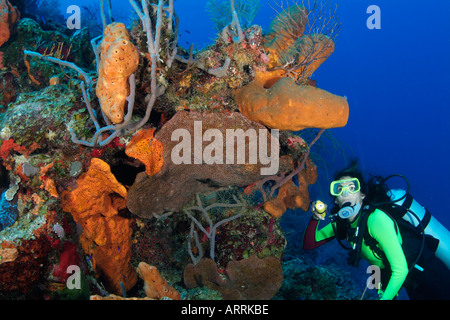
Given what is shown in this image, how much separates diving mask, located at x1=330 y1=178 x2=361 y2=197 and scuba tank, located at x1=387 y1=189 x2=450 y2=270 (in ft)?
2.12

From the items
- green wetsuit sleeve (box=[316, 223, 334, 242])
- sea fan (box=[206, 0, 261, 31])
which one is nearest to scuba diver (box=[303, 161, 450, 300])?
green wetsuit sleeve (box=[316, 223, 334, 242])

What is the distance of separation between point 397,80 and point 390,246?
88993mm

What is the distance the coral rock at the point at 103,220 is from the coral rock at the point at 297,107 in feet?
7.42

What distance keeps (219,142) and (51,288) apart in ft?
9.03

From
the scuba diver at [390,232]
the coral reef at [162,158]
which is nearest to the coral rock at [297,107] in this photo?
the coral reef at [162,158]

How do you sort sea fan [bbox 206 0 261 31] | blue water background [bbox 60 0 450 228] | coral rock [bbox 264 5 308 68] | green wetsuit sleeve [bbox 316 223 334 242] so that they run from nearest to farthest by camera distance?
coral rock [bbox 264 5 308 68], sea fan [bbox 206 0 261 31], green wetsuit sleeve [bbox 316 223 334 242], blue water background [bbox 60 0 450 228]

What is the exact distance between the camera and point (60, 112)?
3432 mm

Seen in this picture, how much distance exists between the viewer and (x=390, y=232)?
3297 millimetres

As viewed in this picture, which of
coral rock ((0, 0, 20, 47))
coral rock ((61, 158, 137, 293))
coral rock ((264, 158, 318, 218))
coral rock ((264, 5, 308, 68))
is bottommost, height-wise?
coral rock ((61, 158, 137, 293))

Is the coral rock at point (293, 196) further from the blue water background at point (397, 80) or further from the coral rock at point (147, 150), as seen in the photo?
the blue water background at point (397, 80)

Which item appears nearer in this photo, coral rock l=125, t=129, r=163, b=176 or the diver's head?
coral rock l=125, t=129, r=163, b=176

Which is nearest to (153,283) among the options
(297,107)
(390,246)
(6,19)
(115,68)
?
(115,68)

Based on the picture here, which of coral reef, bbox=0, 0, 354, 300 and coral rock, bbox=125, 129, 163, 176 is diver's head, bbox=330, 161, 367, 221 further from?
coral rock, bbox=125, 129, 163, 176

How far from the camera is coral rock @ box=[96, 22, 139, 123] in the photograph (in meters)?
2.52
